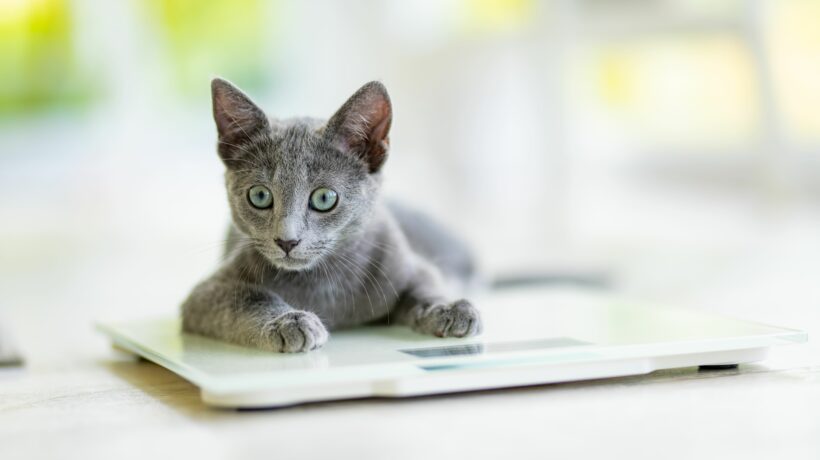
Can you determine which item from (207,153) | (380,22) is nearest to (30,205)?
(207,153)

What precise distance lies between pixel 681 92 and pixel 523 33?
1.08 metres

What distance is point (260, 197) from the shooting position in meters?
1.67

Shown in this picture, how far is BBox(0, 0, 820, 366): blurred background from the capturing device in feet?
11.5

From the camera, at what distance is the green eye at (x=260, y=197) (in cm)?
166

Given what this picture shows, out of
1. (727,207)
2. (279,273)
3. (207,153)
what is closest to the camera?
(279,273)

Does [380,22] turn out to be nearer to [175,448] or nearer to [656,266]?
[656,266]

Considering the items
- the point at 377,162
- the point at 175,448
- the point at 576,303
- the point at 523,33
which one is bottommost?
the point at 175,448

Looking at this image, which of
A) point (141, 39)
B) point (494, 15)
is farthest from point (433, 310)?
point (141, 39)

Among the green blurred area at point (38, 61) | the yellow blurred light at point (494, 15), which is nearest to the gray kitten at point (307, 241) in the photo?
the yellow blurred light at point (494, 15)

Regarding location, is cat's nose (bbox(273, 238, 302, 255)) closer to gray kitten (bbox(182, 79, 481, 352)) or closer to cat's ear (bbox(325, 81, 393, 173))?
gray kitten (bbox(182, 79, 481, 352))

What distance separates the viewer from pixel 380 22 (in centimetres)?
721

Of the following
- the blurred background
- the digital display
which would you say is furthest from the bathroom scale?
the blurred background

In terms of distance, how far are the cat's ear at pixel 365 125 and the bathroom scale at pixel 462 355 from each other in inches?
12.8

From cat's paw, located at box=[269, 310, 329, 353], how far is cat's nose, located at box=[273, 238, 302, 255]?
119 millimetres
